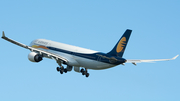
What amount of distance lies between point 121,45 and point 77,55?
31.8 ft

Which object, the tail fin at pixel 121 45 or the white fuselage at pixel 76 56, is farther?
the white fuselage at pixel 76 56

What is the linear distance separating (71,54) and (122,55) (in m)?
11.1

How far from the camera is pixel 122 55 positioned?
204 ft

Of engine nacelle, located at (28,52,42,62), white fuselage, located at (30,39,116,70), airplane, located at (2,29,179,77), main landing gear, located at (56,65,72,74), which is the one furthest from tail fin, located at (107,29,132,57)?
engine nacelle, located at (28,52,42,62)

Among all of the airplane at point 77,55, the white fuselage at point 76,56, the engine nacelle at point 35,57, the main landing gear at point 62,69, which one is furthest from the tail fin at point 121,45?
A: the engine nacelle at point 35,57

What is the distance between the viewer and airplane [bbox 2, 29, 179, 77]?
203ft

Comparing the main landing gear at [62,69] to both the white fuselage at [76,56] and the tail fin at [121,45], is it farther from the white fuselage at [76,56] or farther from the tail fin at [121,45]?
the tail fin at [121,45]

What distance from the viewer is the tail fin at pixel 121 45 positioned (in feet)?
202

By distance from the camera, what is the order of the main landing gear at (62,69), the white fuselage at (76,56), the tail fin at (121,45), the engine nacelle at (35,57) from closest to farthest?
the tail fin at (121,45)
the white fuselage at (76,56)
the main landing gear at (62,69)
the engine nacelle at (35,57)

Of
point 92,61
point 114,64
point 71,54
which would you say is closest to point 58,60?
point 71,54

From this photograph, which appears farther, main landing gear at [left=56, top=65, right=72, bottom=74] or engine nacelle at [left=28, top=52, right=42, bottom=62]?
engine nacelle at [left=28, top=52, right=42, bottom=62]

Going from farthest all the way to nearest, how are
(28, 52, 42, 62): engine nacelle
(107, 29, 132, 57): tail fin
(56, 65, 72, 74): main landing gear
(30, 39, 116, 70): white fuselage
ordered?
(28, 52, 42, 62): engine nacelle → (56, 65, 72, 74): main landing gear → (30, 39, 116, 70): white fuselage → (107, 29, 132, 57): tail fin

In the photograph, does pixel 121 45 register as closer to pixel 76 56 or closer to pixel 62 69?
pixel 76 56

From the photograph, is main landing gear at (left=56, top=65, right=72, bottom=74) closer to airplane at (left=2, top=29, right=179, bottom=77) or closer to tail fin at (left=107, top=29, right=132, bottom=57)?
airplane at (left=2, top=29, right=179, bottom=77)
